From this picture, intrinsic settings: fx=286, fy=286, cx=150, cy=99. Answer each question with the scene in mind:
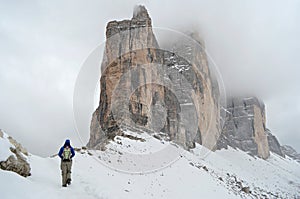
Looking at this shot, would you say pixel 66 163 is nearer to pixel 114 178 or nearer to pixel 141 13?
pixel 114 178

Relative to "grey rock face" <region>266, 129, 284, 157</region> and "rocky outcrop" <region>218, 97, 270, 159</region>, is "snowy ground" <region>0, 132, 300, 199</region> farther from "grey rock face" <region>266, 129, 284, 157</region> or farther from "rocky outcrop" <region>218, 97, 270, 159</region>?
"grey rock face" <region>266, 129, 284, 157</region>

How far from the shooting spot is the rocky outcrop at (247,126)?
126 metres

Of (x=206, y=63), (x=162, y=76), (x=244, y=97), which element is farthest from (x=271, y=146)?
(x=162, y=76)

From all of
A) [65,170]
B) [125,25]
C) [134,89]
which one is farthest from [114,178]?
[125,25]

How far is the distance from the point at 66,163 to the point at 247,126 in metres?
134

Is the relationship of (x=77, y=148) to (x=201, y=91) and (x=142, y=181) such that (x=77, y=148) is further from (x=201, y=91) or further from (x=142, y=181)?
(x=201, y=91)

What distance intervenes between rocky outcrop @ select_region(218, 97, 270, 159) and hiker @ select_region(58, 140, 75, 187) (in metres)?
113

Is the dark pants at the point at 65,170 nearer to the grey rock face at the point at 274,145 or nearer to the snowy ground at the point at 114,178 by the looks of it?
the snowy ground at the point at 114,178

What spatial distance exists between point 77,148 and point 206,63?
99.5 meters

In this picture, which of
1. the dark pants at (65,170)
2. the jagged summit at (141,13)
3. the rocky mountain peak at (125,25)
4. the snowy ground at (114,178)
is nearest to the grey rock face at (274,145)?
the jagged summit at (141,13)

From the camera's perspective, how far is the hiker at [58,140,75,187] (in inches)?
402

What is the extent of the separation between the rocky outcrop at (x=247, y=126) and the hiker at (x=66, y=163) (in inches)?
4453

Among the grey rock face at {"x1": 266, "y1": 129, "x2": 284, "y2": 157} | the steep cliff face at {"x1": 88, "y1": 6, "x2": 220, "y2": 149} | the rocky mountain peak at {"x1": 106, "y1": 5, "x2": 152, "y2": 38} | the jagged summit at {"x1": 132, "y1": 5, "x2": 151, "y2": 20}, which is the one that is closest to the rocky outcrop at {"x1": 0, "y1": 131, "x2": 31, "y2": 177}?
the steep cliff face at {"x1": 88, "y1": 6, "x2": 220, "y2": 149}

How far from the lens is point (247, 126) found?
13475 cm
